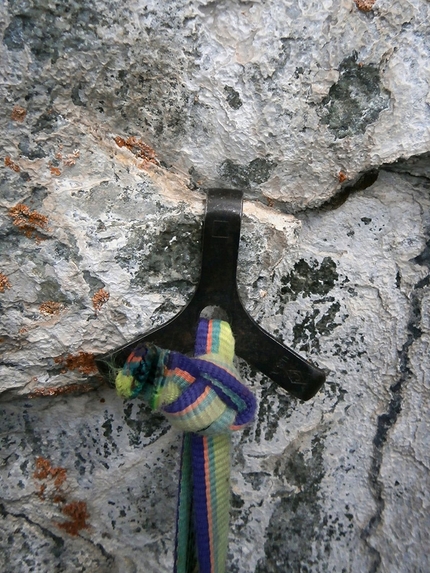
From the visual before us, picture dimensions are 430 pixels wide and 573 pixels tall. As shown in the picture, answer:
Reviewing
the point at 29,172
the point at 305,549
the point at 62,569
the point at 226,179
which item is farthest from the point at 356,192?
the point at 62,569

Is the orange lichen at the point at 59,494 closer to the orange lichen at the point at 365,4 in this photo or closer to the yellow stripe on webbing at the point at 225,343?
the yellow stripe on webbing at the point at 225,343

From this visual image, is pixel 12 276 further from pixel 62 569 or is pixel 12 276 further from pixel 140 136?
pixel 62 569

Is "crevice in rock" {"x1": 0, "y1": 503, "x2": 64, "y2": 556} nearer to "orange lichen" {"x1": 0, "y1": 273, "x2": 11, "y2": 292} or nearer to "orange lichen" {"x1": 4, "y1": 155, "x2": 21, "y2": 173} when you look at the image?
"orange lichen" {"x1": 0, "y1": 273, "x2": 11, "y2": 292}

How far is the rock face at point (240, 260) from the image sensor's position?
1.69ft

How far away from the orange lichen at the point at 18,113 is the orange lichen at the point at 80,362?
0.26 m

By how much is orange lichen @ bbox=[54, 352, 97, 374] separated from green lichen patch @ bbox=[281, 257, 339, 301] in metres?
0.25

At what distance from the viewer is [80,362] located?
58cm

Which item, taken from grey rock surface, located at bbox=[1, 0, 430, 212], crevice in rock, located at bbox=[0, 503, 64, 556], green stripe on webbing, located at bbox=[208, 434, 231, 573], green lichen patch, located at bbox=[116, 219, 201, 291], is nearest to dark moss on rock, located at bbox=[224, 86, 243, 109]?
grey rock surface, located at bbox=[1, 0, 430, 212]

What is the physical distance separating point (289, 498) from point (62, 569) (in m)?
0.32

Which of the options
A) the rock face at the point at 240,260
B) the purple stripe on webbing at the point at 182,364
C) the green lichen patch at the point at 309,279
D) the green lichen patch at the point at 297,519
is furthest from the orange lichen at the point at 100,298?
the green lichen patch at the point at 297,519

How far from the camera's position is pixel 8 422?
64 centimetres

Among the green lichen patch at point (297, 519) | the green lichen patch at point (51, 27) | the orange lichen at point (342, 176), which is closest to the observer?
the green lichen patch at point (51, 27)

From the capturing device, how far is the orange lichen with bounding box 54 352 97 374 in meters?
0.57

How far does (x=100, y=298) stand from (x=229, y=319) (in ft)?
0.47
